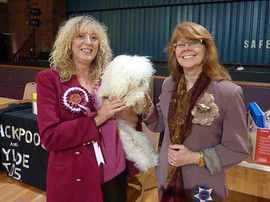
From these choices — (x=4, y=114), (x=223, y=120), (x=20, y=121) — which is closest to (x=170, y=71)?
(x=223, y=120)

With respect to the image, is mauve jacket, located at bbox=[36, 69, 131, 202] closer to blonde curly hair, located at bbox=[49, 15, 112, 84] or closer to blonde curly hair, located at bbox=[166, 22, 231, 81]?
blonde curly hair, located at bbox=[49, 15, 112, 84]

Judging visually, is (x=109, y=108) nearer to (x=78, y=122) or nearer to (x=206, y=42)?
(x=78, y=122)

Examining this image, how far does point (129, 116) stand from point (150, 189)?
144 centimetres

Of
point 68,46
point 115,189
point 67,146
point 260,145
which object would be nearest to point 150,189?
point 115,189

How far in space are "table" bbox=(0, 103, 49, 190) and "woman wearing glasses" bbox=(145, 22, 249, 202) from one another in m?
1.49

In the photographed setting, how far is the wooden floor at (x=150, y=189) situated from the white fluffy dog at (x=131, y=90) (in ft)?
2.97

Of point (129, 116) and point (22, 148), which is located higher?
point (129, 116)

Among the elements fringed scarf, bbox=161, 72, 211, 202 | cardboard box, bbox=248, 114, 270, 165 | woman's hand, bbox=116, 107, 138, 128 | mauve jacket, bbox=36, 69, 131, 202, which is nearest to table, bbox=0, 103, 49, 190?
mauve jacket, bbox=36, 69, 131, 202

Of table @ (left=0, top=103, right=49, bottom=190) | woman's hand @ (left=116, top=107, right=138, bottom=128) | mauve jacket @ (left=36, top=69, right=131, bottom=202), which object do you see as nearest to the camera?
mauve jacket @ (left=36, top=69, right=131, bottom=202)

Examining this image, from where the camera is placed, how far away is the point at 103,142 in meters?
1.24

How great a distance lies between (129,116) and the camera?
129 centimetres

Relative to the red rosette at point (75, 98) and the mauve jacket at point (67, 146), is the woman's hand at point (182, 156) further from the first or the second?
the red rosette at point (75, 98)

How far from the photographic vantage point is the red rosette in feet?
3.88

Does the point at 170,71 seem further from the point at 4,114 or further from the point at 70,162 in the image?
the point at 4,114
